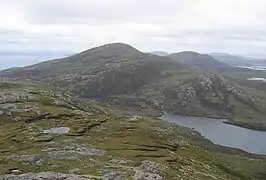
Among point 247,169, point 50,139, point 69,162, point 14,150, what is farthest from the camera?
point 247,169

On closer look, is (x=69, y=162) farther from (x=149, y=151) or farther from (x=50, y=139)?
(x=149, y=151)

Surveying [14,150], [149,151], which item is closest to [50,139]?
→ [14,150]

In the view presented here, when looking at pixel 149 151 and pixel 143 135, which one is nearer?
pixel 149 151

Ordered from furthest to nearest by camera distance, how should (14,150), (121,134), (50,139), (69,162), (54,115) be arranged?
(54,115)
(121,134)
(50,139)
(14,150)
(69,162)

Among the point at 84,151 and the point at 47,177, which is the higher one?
the point at 47,177

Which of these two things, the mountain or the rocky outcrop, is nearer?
the rocky outcrop

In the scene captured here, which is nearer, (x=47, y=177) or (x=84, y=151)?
(x=47, y=177)

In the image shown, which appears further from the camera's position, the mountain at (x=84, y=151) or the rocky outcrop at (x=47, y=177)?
the mountain at (x=84, y=151)

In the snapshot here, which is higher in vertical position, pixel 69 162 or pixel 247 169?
pixel 69 162
